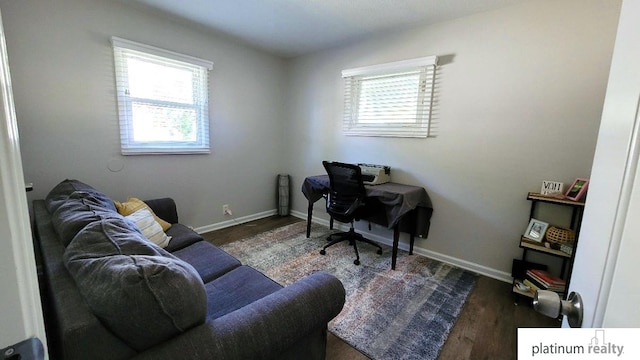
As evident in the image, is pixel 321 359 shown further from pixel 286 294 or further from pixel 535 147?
pixel 535 147

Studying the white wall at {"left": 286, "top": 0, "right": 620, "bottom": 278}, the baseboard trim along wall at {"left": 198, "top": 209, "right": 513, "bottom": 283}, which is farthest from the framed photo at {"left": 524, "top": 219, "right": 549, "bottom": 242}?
the baseboard trim along wall at {"left": 198, "top": 209, "right": 513, "bottom": 283}

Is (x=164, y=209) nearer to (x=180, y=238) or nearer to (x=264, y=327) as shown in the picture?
(x=180, y=238)

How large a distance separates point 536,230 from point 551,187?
0.37 m

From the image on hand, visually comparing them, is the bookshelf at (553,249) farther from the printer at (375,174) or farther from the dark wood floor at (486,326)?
the printer at (375,174)

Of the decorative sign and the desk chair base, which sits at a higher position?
the decorative sign

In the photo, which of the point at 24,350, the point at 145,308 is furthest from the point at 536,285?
the point at 24,350

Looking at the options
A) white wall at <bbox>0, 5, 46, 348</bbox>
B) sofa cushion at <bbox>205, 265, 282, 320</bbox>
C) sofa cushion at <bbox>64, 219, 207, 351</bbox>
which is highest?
white wall at <bbox>0, 5, 46, 348</bbox>

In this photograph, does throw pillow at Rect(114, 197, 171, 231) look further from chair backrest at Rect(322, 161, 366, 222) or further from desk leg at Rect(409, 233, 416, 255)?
desk leg at Rect(409, 233, 416, 255)

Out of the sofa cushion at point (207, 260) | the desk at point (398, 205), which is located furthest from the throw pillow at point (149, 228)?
the desk at point (398, 205)

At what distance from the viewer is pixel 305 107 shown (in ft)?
12.6

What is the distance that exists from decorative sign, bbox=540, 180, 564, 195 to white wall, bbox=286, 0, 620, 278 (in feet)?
0.21

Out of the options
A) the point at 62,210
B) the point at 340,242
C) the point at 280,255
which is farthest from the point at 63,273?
the point at 340,242

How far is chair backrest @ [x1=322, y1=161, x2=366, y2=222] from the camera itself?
258cm

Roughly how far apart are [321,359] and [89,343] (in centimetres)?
95
